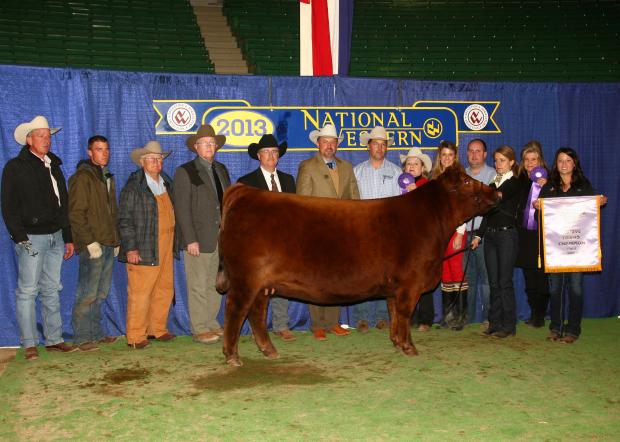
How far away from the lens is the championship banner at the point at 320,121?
654 cm

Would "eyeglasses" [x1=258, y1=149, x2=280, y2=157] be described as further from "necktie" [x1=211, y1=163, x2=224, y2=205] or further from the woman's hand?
the woman's hand

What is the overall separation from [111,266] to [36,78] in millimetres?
2163

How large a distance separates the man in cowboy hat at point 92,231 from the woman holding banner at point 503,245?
3.94m

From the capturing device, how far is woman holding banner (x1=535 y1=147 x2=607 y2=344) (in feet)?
19.5

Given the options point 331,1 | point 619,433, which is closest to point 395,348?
point 619,433

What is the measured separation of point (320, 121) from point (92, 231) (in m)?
2.83

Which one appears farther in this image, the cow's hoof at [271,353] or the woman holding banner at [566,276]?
the woman holding banner at [566,276]

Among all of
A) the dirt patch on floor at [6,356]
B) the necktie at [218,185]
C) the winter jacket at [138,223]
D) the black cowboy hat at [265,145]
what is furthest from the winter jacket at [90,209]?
the black cowboy hat at [265,145]

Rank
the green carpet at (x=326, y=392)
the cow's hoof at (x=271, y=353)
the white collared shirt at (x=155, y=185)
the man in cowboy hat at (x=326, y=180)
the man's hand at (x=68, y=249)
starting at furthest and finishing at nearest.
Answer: the man in cowboy hat at (x=326, y=180)
the white collared shirt at (x=155, y=185)
the man's hand at (x=68, y=249)
the cow's hoof at (x=271, y=353)
the green carpet at (x=326, y=392)

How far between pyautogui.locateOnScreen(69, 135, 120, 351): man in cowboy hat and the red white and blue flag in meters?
2.74

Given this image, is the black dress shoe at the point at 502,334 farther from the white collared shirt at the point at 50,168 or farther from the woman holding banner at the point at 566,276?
the white collared shirt at the point at 50,168

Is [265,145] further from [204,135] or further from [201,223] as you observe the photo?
[201,223]

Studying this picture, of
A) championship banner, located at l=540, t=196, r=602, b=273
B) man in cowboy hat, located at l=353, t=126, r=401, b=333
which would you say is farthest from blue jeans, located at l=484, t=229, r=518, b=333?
man in cowboy hat, located at l=353, t=126, r=401, b=333

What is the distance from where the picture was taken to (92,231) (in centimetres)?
582
